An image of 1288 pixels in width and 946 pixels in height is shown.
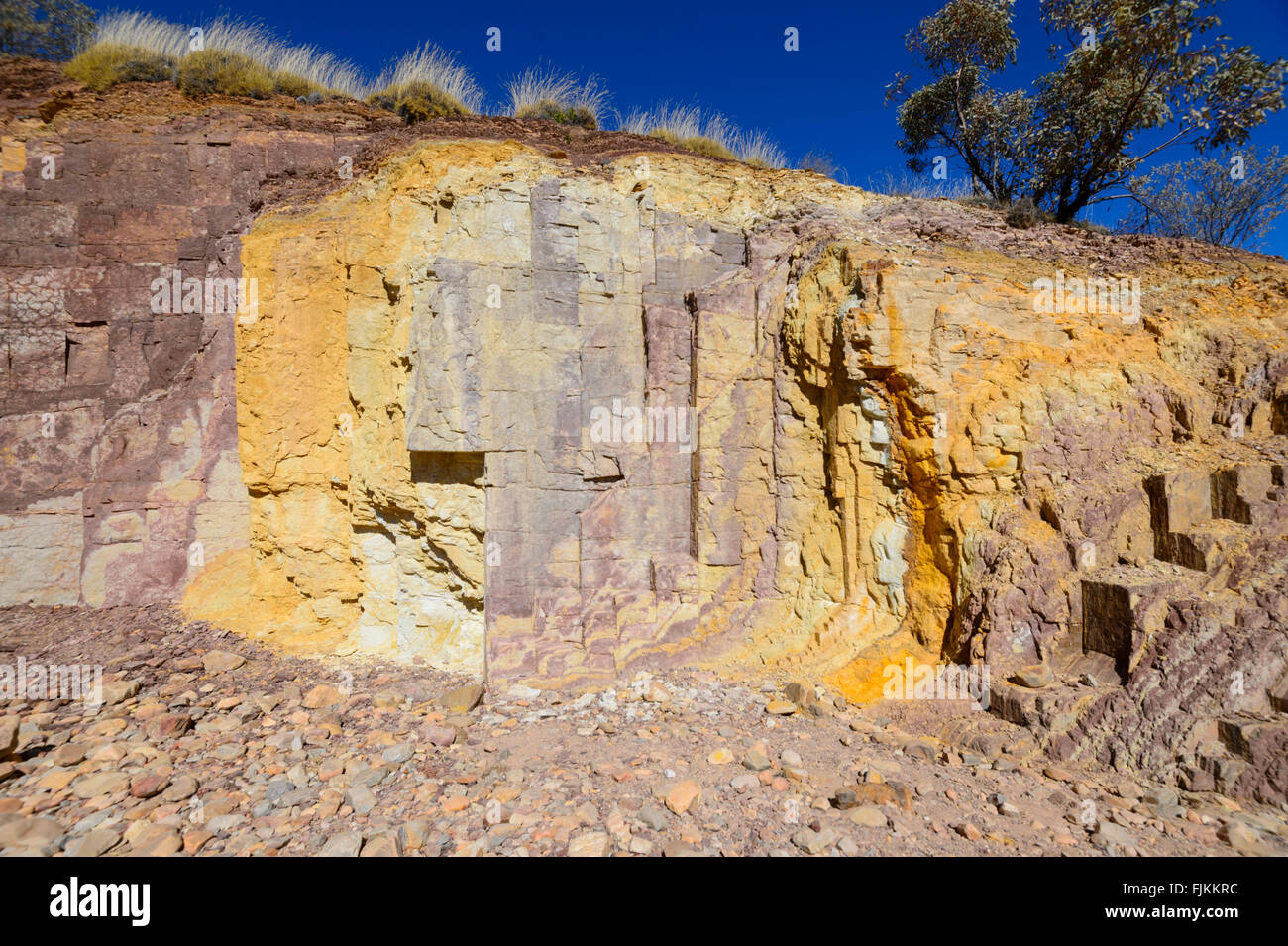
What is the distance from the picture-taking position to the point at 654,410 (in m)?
7.10

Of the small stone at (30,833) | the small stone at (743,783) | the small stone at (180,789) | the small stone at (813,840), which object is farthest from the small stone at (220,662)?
the small stone at (813,840)

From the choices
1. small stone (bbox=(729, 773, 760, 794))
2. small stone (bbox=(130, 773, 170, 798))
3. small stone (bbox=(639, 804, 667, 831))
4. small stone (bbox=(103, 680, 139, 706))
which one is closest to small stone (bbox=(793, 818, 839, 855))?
small stone (bbox=(729, 773, 760, 794))

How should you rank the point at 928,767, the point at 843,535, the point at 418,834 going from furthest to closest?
1. the point at 843,535
2. the point at 928,767
3. the point at 418,834

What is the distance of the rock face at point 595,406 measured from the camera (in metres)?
6.04

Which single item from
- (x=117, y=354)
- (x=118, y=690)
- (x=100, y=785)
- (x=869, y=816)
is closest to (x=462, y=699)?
(x=100, y=785)

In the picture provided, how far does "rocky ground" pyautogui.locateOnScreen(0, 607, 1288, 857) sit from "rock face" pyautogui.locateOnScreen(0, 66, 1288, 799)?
2.50 feet

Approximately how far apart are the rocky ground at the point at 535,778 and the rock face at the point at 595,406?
2.50ft

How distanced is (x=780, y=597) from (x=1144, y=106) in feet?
27.9

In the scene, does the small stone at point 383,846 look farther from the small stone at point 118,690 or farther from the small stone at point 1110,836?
the small stone at point 1110,836

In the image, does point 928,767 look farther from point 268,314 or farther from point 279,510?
point 268,314

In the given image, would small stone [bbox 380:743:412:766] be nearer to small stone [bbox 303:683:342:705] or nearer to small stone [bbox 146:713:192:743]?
small stone [bbox 303:683:342:705]

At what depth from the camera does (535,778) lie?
4691 mm

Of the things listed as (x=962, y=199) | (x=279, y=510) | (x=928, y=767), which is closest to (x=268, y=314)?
(x=279, y=510)

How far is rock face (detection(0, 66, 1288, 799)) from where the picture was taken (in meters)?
6.04
